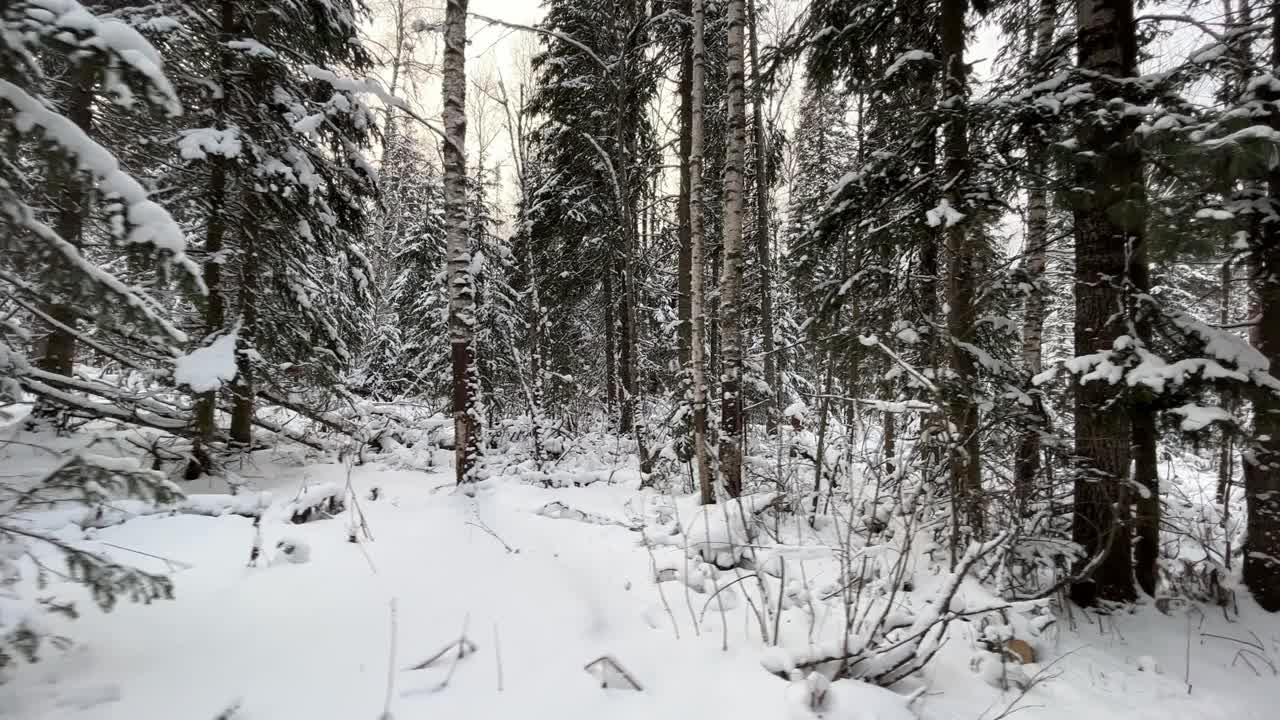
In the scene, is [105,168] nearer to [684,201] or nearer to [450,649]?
[450,649]

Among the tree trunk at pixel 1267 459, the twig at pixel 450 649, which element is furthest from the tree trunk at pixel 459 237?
the tree trunk at pixel 1267 459

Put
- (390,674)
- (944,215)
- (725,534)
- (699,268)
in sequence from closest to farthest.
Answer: (390,674), (725,534), (944,215), (699,268)

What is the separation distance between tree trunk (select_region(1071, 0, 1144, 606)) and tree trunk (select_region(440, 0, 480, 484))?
598 centimetres

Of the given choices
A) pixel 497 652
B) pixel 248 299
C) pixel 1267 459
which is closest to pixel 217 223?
pixel 248 299

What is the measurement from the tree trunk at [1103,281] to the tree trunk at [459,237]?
5.98 meters

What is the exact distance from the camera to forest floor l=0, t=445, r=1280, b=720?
2.03 m

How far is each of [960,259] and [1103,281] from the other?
3.44 ft

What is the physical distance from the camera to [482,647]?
8.05ft

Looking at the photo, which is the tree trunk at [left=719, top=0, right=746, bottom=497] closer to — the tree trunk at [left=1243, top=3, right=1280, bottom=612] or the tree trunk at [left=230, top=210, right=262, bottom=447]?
the tree trunk at [left=1243, top=3, right=1280, bottom=612]

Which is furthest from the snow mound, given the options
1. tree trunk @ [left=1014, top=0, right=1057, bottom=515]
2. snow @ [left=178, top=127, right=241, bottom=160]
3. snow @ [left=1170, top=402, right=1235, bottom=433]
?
snow @ [left=178, top=127, right=241, bottom=160]

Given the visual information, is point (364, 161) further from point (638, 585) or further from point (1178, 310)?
point (1178, 310)

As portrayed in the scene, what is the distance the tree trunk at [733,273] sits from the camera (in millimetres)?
6285

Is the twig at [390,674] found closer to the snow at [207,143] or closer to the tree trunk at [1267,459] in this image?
the tree trunk at [1267,459]

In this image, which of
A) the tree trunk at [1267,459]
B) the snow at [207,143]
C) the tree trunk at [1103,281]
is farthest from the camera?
the snow at [207,143]
